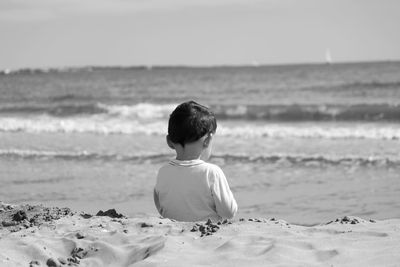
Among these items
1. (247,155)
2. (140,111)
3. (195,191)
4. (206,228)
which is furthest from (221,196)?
(140,111)

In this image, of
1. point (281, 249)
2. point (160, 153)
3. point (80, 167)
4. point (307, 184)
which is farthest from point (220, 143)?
point (281, 249)

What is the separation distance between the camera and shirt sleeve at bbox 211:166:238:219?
442 cm

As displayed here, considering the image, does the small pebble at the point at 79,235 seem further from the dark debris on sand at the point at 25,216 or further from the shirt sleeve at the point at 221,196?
the shirt sleeve at the point at 221,196

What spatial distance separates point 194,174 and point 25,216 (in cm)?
125

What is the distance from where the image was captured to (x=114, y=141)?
562 inches

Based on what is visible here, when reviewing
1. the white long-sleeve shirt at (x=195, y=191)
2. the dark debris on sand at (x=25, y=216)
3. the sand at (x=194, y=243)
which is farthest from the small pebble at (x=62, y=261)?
the white long-sleeve shirt at (x=195, y=191)

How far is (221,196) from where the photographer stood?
175 inches

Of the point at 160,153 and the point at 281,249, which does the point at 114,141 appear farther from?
the point at 281,249

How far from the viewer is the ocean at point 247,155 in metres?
7.90

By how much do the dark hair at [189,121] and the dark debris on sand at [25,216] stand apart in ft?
3.61

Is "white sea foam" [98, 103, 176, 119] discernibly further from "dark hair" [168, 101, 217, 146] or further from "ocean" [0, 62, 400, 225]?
"dark hair" [168, 101, 217, 146]

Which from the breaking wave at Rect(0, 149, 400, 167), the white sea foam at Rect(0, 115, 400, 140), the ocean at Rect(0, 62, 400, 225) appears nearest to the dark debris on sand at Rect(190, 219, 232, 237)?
the ocean at Rect(0, 62, 400, 225)

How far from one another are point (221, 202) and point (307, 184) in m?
4.58

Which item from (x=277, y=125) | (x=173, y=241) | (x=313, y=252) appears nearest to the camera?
(x=313, y=252)
